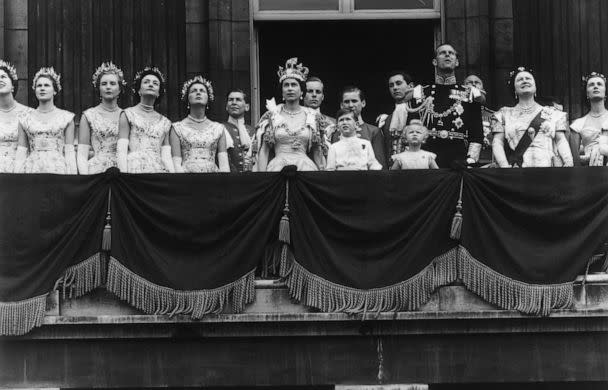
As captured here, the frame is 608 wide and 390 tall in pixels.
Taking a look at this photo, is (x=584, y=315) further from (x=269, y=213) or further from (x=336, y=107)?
(x=336, y=107)

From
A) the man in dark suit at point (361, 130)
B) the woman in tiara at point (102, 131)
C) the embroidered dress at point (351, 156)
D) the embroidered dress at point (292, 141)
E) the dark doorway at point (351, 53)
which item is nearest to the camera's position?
the embroidered dress at point (351, 156)

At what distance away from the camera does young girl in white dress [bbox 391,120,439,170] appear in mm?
17922

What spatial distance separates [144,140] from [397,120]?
3.02 m

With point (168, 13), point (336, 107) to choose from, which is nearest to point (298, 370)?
point (168, 13)

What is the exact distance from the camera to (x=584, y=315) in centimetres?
1708

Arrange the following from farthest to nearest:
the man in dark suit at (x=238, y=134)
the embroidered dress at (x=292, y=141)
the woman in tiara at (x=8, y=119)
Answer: the man in dark suit at (x=238, y=134) → the woman in tiara at (x=8, y=119) → the embroidered dress at (x=292, y=141)

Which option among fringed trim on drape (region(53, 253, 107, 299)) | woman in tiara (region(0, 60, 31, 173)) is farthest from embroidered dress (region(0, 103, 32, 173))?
fringed trim on drape (region(53, 253, 107, 299))

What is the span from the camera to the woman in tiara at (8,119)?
18.3 meters

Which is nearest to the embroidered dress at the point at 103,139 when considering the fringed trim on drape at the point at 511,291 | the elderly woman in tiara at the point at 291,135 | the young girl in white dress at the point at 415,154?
the elderly woman in tiara at the point at 291,135

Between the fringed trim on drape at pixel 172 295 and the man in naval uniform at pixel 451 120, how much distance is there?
2924 millimetres

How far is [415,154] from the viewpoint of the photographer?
59.2ft

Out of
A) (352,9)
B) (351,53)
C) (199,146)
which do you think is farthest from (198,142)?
(351,53)

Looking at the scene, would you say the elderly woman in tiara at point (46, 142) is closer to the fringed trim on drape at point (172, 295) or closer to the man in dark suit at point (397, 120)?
the fringed trim on drape at point (172, 295)

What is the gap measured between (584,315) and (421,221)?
193 centimetres
